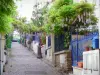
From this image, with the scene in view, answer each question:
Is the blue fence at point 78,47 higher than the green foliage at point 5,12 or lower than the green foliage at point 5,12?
lower

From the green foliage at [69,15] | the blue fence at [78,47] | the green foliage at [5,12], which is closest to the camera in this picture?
the green foliage at [5,12]

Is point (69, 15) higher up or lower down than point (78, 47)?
higher up

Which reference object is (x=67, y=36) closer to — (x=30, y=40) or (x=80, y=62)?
(x=80, y=62)

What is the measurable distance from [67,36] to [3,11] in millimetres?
9511

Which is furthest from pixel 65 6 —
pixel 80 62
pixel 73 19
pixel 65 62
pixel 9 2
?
pixel 9 2

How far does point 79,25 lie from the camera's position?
20750 millimetres

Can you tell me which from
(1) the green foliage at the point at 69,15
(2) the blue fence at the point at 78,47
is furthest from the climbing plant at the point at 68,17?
(2) the blue fence at the point at 78,47

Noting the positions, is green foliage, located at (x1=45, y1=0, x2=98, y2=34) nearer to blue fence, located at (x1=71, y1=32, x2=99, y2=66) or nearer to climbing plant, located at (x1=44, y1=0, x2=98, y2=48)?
climbing plant, located at (x1=44, y1=0, x2=98, y2=48)

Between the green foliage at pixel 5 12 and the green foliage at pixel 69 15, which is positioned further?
the green foliage at pixel 69 15

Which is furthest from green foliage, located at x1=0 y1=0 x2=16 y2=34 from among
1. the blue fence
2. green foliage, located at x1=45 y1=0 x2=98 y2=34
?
green foliage, located at x1=45 y1=0 x2=98 y2=34

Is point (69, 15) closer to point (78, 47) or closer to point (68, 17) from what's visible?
point (68, 17)

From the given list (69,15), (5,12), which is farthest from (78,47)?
(5,12)

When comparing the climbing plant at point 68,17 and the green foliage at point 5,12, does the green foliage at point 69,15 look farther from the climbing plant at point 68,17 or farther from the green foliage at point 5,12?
the green foliage at point 5,12

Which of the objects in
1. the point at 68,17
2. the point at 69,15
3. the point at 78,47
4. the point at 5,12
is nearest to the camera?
the point at 5,12
